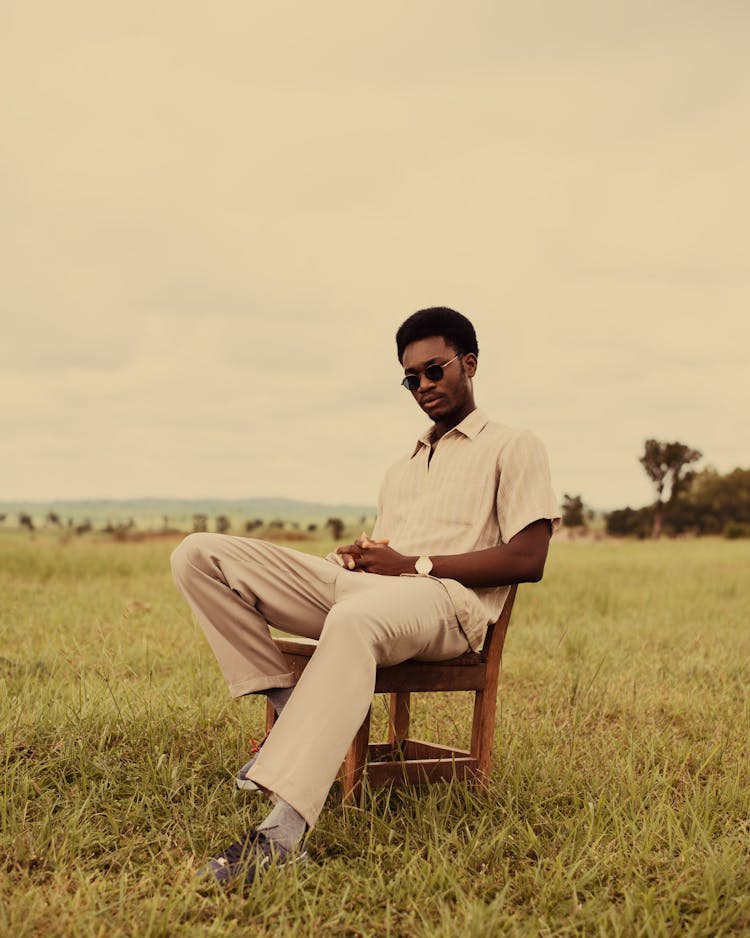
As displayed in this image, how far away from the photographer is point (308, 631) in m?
3.61

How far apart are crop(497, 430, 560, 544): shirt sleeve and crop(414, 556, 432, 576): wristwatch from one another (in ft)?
1.11

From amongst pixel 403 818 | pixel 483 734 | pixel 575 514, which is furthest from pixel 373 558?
pixel 575 514

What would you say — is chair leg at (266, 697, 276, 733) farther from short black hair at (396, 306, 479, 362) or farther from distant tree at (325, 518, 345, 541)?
distant tree at (325, 518, 345, 541)

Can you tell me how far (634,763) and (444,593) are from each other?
165cm

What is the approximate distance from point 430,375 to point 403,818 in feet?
5.86

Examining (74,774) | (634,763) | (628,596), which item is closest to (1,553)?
(628,596)

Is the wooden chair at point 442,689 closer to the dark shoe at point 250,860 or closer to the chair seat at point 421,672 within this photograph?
the chair seat at point 421,672

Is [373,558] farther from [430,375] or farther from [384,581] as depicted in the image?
[430,375]

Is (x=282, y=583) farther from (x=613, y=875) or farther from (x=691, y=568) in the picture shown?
(x=691, y=568)

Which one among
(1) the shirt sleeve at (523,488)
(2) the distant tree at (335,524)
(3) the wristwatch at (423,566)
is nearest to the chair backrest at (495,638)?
(1) the shirt sleeve at (523,488)

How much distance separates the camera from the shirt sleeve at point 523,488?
3.39m

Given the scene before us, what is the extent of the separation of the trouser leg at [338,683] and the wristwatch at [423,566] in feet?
0.38

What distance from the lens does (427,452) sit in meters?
3.92

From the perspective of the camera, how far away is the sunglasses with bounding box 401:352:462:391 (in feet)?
12.3
